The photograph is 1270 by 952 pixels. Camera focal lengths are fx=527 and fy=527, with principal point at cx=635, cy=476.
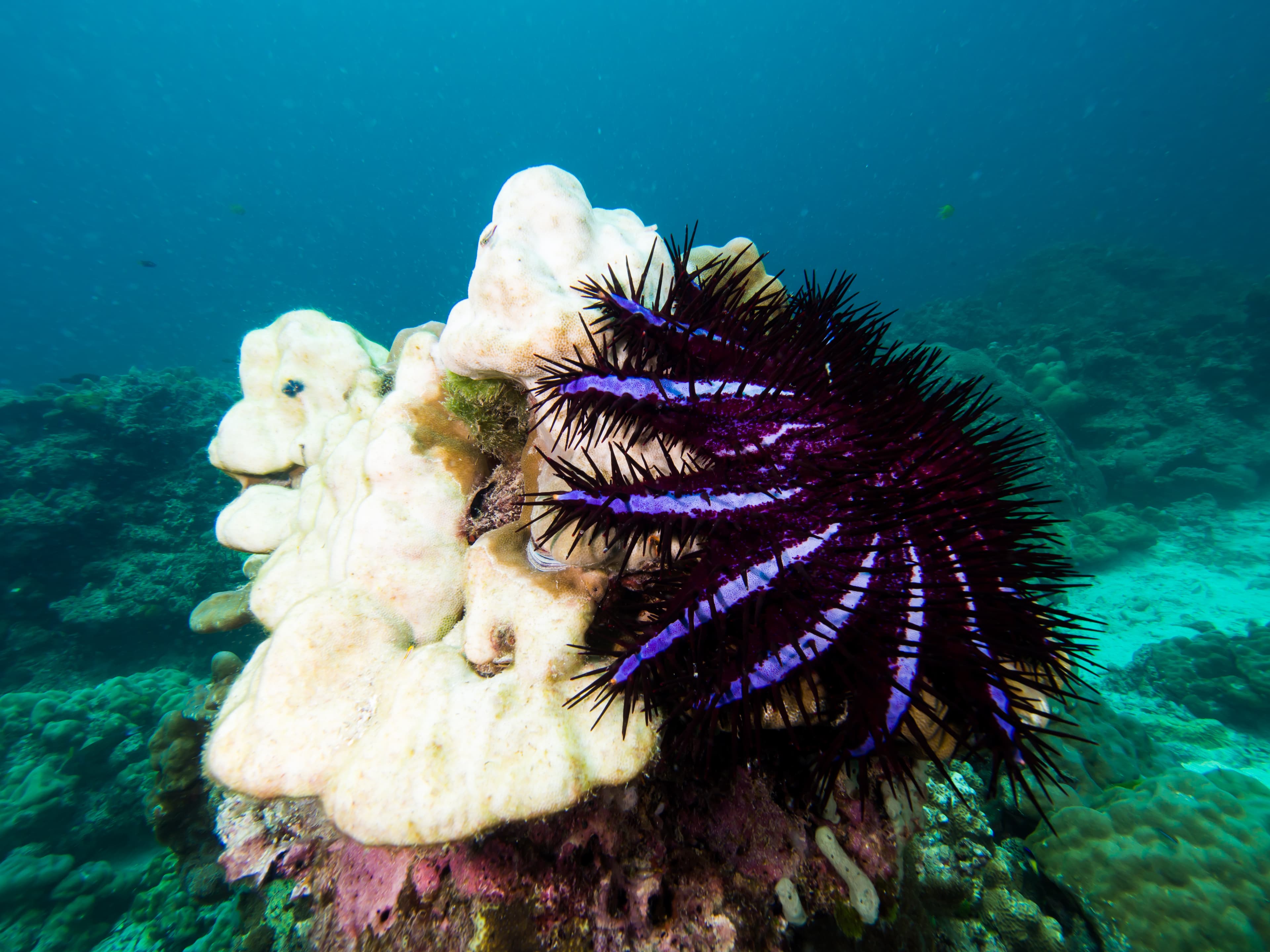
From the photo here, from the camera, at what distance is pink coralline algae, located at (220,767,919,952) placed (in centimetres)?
193

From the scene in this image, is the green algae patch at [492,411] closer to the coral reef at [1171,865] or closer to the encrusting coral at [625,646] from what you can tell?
the encrusting coral at [625,646]

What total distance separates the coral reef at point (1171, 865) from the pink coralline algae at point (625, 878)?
310cm

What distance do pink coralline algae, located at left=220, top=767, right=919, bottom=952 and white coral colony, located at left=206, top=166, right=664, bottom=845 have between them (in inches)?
11.0

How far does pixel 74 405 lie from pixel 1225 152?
10323 centimetres

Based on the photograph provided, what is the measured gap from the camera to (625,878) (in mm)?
1987

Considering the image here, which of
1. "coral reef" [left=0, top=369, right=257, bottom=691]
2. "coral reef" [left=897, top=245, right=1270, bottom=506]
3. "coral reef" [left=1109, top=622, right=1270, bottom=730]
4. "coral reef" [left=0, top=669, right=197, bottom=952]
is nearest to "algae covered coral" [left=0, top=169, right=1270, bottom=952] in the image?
"coral reef" [left=0, top=669, right=197, bottom=952]

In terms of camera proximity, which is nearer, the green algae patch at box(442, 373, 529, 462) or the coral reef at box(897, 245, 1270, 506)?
the green algae patch at box(442, 373, 529, 462)

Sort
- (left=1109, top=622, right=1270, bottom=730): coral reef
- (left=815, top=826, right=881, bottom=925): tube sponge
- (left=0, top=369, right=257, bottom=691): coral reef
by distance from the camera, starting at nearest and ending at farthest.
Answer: (left=815, top=826, right=881, bottom=925): tube sponge → (left=1109, top=622, right=1270, bottom=730): coral reef → (left=0, top=369, right=257, bottom=691): coral reef

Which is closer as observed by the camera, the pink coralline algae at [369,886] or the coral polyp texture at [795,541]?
the coral polyp texture at [795,541]

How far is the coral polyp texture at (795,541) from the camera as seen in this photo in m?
1.60

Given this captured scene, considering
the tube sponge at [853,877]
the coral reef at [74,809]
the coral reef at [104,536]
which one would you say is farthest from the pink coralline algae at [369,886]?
the coral reef at [104,536]

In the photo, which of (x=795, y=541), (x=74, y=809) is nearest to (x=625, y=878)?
(x=795, y=541)

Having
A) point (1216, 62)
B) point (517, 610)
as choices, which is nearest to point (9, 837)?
point (517, 610)

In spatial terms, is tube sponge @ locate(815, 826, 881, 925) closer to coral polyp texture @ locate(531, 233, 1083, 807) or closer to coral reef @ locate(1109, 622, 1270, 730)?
coral polyp texture @ locate(531, 233, 1083, 807)
